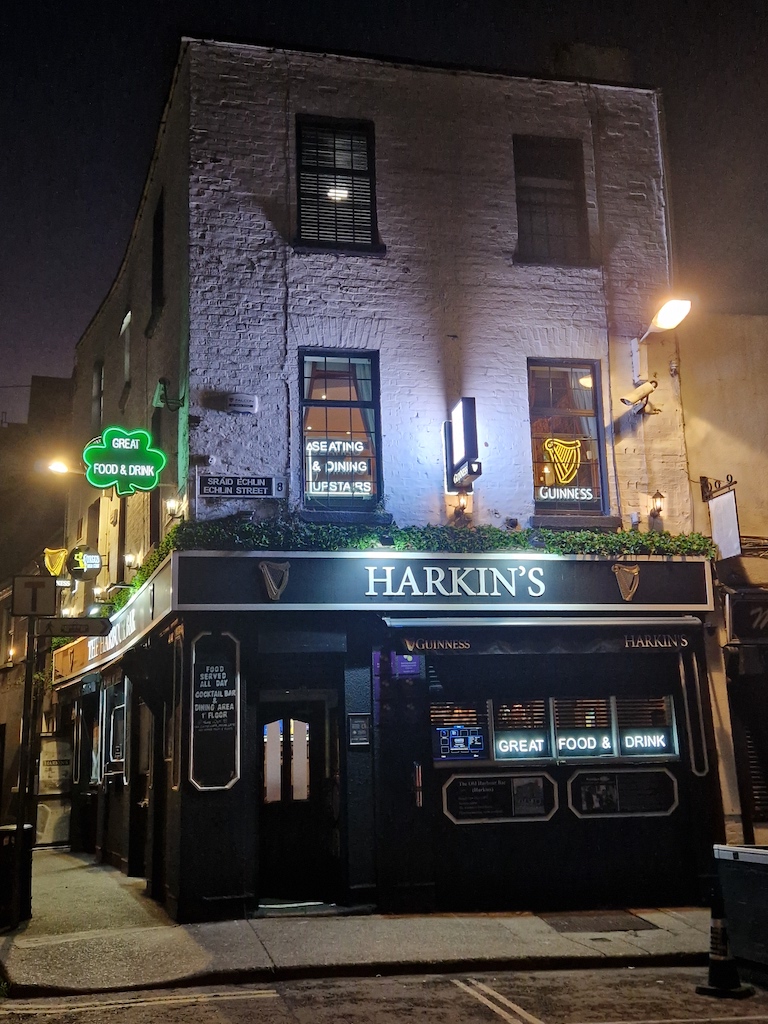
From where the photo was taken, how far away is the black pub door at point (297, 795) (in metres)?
12.1

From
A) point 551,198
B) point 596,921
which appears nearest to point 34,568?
point 551,198

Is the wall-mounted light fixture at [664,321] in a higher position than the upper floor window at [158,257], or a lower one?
lower

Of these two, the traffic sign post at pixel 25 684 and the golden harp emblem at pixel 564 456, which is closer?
the traffic sign post at pixel 25 684

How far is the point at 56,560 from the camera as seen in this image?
71.2ft

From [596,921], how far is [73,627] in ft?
24.1

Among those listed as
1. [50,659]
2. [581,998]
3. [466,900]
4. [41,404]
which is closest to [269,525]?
[466,900]

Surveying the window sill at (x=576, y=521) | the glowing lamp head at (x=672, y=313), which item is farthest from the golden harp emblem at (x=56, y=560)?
the glowing lamp head at (x=672, y=313)

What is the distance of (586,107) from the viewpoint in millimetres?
14273

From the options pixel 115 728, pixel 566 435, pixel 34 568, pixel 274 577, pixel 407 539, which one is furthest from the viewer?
pixel 34 568

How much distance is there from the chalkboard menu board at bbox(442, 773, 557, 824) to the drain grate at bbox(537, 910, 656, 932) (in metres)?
1.17

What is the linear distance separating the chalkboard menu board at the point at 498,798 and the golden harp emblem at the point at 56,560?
486 inches

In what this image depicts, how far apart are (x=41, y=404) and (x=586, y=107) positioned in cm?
2520

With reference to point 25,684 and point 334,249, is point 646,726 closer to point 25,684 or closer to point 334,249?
point 334,249

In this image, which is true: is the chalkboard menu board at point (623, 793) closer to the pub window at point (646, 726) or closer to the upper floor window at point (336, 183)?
the pub window at point (646, 726)
